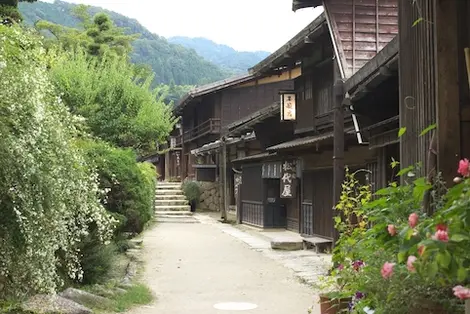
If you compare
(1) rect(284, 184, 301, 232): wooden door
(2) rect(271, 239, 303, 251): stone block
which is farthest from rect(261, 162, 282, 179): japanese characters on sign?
(2) rect(271, 239, 303, 251): stone block

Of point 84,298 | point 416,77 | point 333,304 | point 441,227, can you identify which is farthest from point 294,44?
point 441,227

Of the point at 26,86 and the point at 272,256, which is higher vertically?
the point at 26,86

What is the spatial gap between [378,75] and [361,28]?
570cm

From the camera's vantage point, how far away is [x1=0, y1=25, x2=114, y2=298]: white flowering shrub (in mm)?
4953

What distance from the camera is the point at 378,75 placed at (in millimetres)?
7504

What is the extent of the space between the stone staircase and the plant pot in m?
21.7

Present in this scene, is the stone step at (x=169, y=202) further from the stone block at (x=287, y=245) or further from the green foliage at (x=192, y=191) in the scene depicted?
the stone block at (x=287, y=245)

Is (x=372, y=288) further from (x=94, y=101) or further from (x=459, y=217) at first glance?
(x=94, y=101)

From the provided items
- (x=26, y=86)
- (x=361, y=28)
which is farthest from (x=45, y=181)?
(x=361, y=28)

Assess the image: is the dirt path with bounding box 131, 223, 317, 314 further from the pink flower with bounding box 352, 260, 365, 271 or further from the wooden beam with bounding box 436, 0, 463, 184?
the wooden beam with bounding box 436, 0, 463, 184

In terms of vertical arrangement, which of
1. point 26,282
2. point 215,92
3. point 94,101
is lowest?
point 26,282

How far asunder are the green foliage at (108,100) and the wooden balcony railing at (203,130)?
12.0 metres

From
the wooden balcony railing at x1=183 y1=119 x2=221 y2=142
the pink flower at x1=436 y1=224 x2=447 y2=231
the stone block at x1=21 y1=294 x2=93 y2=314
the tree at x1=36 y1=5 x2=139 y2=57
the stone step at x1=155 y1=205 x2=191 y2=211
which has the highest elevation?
the tree at x1=36 y1=5 x2=139 y2=57

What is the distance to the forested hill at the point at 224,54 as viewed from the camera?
431ft
